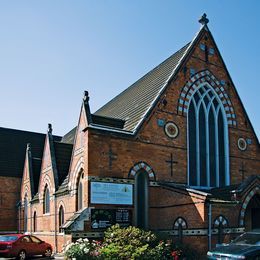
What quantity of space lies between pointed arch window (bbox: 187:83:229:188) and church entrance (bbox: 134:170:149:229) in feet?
10.0

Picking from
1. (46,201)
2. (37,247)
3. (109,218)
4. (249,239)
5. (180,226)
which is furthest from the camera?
(46,201)

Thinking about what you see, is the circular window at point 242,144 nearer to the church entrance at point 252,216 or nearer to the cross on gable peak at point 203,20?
the church entrance at point 252,216

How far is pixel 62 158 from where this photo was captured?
28.0m

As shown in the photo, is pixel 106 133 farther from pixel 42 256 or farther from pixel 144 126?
pixel 42 256

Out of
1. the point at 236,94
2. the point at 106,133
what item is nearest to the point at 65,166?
the point at 106,133

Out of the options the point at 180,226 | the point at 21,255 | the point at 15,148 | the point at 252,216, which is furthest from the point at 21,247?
the point at 15,148

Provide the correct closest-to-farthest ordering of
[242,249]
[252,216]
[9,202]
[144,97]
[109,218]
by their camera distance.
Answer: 1. [242,249]
2. [109,218]
3. [252,216]
4. [144,97]
5. [9,202]

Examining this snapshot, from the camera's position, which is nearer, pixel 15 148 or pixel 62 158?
pixel 62 158

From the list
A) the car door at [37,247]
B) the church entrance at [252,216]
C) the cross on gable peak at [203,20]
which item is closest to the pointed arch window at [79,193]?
the car door at [37,247]

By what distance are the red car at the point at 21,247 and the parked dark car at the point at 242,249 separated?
11.2 meters

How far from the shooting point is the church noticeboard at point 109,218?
62.6 feet

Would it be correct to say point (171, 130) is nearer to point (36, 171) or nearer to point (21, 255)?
point (21, 255)

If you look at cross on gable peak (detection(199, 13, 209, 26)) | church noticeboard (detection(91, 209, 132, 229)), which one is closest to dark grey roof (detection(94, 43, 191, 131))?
cross on gable peak (detection(199, 13, 209, 26))

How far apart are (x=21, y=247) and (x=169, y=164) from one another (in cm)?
914
